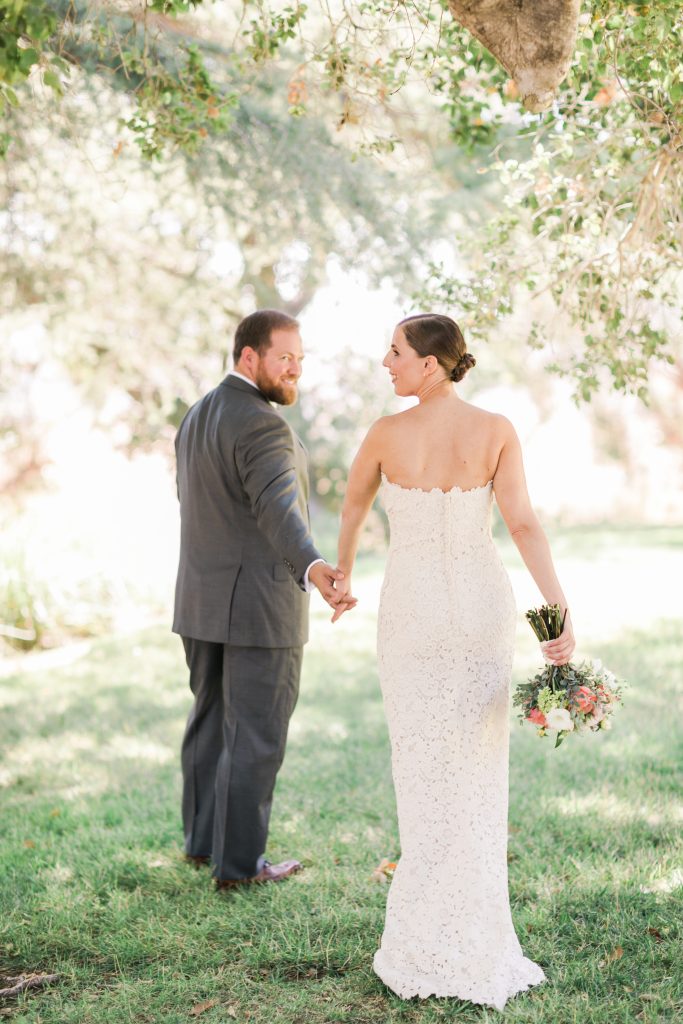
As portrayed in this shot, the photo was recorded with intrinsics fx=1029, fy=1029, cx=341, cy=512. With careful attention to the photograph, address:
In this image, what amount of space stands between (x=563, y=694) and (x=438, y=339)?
1212 millimetres

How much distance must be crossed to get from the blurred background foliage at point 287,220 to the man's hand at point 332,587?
1.62 m

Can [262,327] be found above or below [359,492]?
above

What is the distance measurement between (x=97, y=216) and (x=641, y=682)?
7241mm

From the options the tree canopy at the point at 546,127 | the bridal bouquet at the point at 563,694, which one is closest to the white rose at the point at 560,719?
the bridal bouquet at the point at 563,694

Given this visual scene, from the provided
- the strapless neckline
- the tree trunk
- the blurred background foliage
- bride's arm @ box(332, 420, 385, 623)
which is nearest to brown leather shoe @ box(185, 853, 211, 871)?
bride's arm @ box(332, 420, 385, 623)

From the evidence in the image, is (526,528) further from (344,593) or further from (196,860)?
(196,860)

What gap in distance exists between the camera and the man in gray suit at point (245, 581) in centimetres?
414

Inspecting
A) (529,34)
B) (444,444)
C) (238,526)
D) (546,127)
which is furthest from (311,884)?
(546,127)

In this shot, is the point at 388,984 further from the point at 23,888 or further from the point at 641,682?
the point at 641,682

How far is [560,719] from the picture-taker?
323 centimetres

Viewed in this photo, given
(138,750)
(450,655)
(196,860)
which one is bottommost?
(196,860)

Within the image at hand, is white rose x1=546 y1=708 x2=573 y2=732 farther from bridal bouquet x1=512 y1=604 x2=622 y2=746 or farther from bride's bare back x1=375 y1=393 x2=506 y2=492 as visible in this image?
bride's bare back x1=375 y1=393 x2=506 y2=492

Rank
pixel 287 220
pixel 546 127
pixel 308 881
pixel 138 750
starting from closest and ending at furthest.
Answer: pixel 308 881, pixel 546 127, pixel 138 750, pixel 287 220

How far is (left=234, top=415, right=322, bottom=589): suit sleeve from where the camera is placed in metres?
3.90
